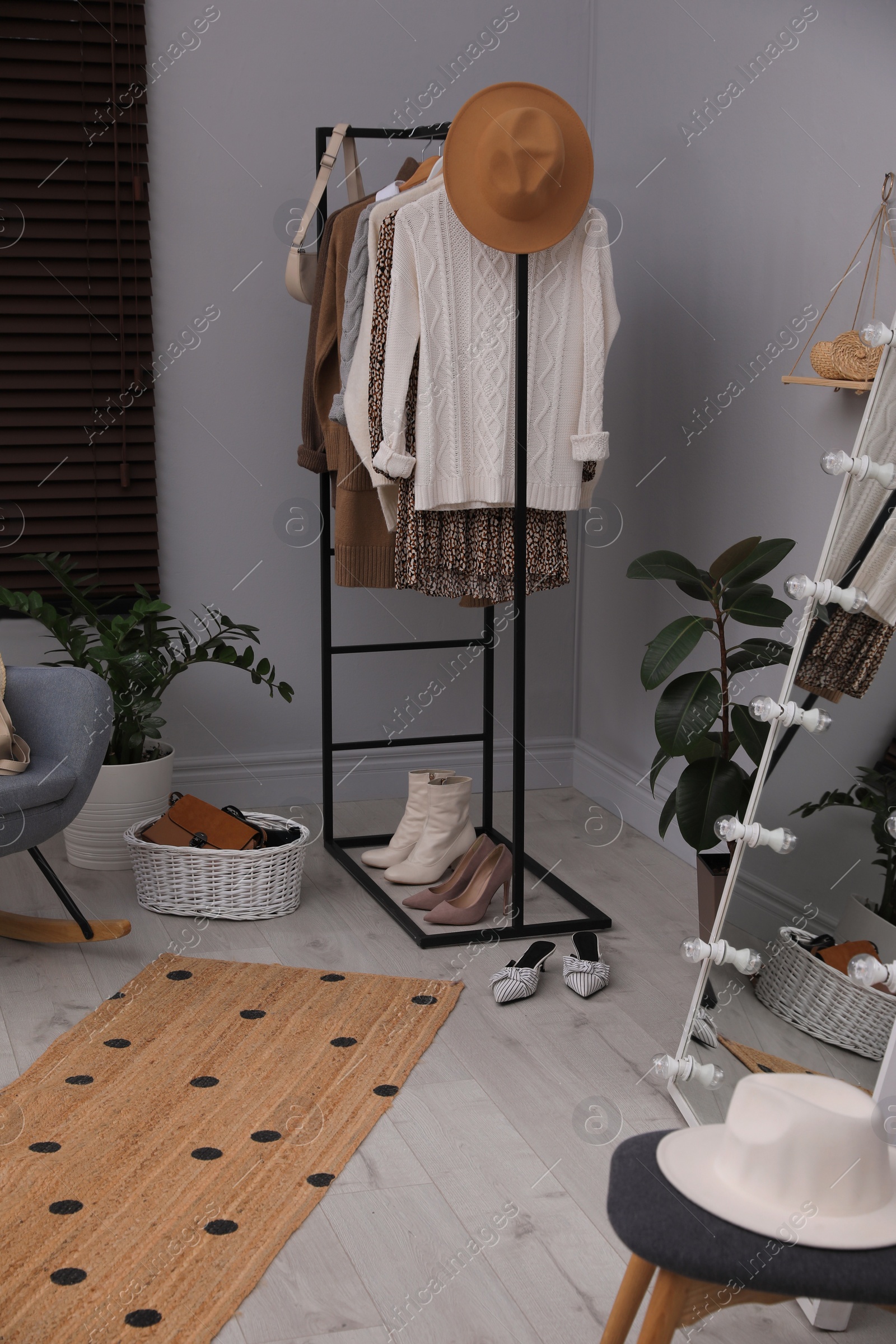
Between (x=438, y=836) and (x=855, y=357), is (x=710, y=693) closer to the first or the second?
(x=855, y=357)

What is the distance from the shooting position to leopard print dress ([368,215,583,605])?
255 centimetres

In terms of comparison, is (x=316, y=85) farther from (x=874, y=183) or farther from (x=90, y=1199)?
(x=90, y=1199)

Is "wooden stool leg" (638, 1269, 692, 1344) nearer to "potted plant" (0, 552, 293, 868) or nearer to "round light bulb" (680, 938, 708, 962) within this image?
"round light bulb" (680, 938, 708, 962)

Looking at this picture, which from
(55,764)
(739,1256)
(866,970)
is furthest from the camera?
(55,764)

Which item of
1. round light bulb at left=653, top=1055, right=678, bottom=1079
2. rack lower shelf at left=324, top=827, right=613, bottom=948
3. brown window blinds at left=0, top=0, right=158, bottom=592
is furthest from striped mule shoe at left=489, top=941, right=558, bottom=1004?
brown window blinds at left=0, top=0, right=158, bottom=592

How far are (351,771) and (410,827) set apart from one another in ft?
2.30

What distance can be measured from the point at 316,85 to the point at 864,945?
2.84 m

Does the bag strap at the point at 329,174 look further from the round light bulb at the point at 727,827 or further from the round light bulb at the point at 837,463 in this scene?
the round light bulb at the point at 727,827

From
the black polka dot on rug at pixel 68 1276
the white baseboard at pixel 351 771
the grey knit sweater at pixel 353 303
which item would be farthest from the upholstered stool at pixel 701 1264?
the white baseboard at pixel 351 771

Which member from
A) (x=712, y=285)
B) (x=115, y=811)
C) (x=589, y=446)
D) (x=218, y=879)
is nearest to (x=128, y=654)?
(x=115, y=811)

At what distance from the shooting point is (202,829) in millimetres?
2873

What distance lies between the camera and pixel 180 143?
10.8ft

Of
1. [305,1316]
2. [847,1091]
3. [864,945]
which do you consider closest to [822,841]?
[864,945]

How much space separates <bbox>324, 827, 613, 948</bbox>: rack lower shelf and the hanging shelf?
1265 millimetres
